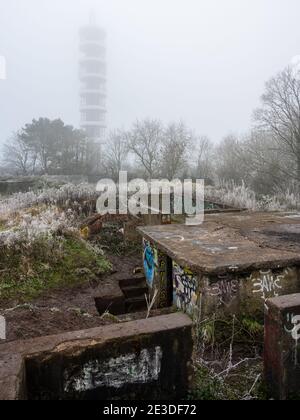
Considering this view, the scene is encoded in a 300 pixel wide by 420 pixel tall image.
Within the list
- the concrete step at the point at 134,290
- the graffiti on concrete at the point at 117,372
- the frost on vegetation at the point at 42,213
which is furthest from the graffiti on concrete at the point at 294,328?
the frost on vegetation at the point at 42,213

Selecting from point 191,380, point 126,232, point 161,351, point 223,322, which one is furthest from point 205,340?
point 126,232

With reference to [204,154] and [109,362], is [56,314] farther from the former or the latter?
[204,154]

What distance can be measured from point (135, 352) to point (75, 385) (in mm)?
460

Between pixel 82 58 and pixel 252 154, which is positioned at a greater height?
pixel 82 58

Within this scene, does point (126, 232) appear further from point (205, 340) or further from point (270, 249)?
point (205, 340)

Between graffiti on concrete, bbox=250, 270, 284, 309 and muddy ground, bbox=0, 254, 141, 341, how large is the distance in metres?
1.91

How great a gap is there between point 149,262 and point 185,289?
1762 mm

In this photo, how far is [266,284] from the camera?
414 cm

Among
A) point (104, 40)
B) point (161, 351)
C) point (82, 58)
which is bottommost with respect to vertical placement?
point (161, 351)

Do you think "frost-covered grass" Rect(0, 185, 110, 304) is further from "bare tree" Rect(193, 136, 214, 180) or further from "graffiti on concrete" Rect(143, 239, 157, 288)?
"bare tree" Rect(193, 136, 214, 180)

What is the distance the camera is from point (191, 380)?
8.55 feet

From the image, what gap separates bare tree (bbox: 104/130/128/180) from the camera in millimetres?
36138

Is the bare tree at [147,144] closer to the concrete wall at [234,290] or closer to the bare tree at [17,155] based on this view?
the bare tree at [17,155]

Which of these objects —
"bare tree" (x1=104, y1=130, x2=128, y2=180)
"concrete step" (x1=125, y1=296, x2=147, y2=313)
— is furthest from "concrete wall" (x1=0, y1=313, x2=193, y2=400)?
"bare tree" (x1=104, y1=130, x2=128, y2=180)
